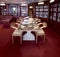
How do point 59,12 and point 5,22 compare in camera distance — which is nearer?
point 59,12

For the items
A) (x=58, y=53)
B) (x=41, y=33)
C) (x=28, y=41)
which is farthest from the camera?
(x=28, y=41)

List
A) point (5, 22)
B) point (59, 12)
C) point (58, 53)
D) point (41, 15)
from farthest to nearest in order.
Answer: point (41, 15) → point (5, 22) → point (59, 12) → point (58, 53)

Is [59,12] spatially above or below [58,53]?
above

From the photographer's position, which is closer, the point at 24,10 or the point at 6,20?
the point at 6,20

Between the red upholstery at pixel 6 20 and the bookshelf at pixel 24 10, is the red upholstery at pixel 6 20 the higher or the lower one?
the lower one

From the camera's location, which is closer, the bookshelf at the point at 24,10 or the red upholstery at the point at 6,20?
the red upholstery at the point at 6,20

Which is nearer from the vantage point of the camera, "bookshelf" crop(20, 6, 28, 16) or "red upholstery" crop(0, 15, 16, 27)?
"red upholstery" crop(0, 15, 16, 27)

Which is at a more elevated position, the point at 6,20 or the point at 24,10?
the point at 24,10

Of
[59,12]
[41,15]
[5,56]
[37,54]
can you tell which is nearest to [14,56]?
[5,56]

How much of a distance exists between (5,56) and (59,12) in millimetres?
5539

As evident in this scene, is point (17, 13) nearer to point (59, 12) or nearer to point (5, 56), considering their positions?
point (59, 12)

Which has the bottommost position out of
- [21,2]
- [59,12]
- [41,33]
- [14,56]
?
[14,56]

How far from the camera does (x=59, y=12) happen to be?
9188 millimetres

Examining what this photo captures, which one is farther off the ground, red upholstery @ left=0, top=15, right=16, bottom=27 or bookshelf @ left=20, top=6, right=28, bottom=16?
bookshelf @ left=20, top=6, right=28, bottom=16
